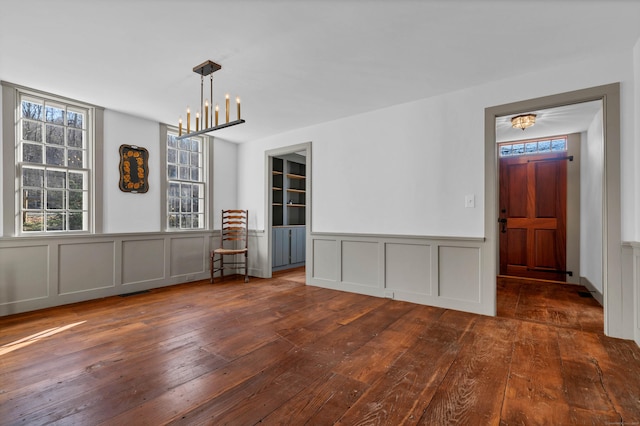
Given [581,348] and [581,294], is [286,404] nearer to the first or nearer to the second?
[581,348]

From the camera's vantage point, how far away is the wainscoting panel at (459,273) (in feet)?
11.2

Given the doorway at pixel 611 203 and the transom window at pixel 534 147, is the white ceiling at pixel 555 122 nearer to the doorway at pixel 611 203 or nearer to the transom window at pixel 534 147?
the transom window at pixel 534 147

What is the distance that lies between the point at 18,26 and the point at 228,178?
365 centimetres

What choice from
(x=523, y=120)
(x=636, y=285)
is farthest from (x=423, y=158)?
(x=636, y=285)

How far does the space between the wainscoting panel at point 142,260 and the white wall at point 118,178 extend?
0.73ft

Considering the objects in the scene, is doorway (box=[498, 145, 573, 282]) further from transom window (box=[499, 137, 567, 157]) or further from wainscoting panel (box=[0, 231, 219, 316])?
wainscoting panel (box=[0, 231, 219, 316])

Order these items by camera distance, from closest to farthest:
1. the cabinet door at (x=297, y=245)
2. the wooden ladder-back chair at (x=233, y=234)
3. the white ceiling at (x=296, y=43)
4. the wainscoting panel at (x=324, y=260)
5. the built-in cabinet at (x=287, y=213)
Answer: the white ceiling at (x=296, y=43), the wainscoting panel at (x=324, y=260), the wooden ladder-back chair at (x=233, y=234), the built-in cabinet at (x=287, y=213), the cabinet door at (x=297, y=245)

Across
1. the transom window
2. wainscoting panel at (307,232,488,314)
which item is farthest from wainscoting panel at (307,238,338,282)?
the transom window

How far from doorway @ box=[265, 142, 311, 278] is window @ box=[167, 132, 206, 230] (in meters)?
1.19

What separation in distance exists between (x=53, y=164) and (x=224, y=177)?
251 cm

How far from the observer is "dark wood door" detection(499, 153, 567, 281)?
5.02 m

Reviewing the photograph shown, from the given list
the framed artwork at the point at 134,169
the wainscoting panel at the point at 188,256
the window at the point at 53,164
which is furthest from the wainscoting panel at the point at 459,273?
the window at the point at 53,164

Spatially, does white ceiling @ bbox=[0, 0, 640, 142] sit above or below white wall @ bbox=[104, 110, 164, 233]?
above

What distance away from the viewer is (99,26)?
2.36m
